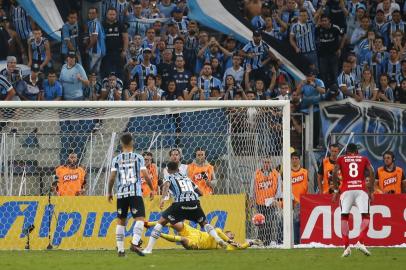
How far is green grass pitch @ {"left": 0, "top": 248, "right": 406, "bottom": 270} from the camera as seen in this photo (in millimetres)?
13914

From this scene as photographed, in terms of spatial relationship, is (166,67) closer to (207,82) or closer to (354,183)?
(207,82)

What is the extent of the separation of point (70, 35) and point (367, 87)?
667 cm

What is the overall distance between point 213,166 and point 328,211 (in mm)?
2375

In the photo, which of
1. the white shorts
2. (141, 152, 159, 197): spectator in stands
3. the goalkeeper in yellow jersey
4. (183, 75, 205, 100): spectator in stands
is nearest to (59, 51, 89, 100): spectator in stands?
(183, 75, 205, 100): spectator in stands

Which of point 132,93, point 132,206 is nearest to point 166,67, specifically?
point 132,93

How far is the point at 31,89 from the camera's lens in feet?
72.3

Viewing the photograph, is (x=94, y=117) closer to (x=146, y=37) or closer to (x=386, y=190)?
(x=146, y=37)

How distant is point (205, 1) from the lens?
2448cm

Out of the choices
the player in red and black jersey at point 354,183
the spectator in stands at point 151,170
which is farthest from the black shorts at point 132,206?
the spectator in stands at point 151,170

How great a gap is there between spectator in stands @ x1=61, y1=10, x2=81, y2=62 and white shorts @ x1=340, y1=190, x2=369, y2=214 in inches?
330

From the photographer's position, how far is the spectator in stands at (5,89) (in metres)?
21.7

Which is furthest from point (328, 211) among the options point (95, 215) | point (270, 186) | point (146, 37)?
point (146, 37)

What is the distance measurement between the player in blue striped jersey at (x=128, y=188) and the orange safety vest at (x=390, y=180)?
6.71 m

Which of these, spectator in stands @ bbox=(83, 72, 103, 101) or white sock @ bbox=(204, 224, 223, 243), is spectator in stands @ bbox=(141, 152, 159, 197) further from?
spectator in stands @ bbox=(83, 72, 103, 101)
